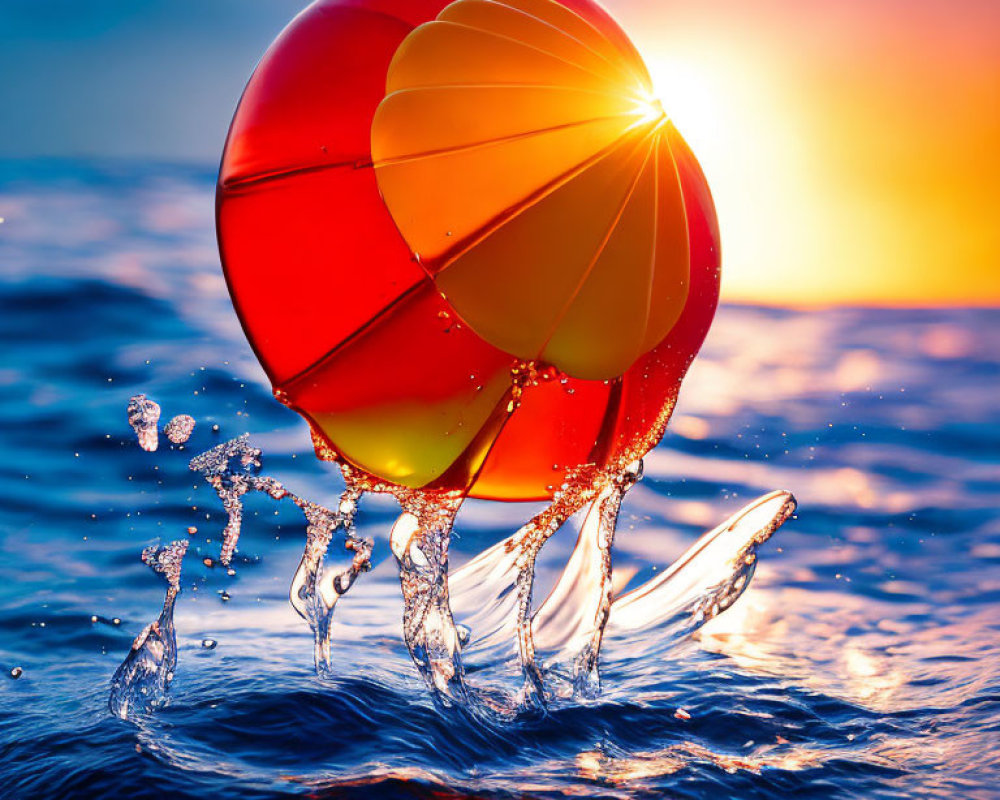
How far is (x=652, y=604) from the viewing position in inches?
214

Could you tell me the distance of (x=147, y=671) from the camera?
426cm

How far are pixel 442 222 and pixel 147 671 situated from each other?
1.88 m

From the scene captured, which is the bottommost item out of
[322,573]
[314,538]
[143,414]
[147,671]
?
[147,671]

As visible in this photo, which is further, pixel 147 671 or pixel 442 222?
pixel 147 671

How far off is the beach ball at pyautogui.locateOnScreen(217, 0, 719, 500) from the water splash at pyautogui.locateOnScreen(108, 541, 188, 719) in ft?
3.10

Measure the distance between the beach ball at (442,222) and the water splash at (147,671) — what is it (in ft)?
3.10

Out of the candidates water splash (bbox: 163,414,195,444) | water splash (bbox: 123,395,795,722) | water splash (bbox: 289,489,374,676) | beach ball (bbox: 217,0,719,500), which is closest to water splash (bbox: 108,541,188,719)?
water splash (bbox: 123,395,795,722)

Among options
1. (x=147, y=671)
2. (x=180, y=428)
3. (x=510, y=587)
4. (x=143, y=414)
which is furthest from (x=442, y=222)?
(x=180, y=428)

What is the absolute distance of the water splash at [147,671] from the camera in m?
4.15

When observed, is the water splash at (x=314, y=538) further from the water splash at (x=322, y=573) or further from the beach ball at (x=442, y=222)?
the beach ball at (x=442, y=222)

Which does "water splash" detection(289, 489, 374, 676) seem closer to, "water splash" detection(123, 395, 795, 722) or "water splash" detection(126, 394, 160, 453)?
"water splash" detection(123, 395, 795, 722)

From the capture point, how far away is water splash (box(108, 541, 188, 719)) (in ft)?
13.6

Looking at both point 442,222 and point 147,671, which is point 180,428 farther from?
point 442,222

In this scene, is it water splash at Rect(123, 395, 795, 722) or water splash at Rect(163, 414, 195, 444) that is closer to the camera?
water splash at Rect(123, 395, 795, 722)
